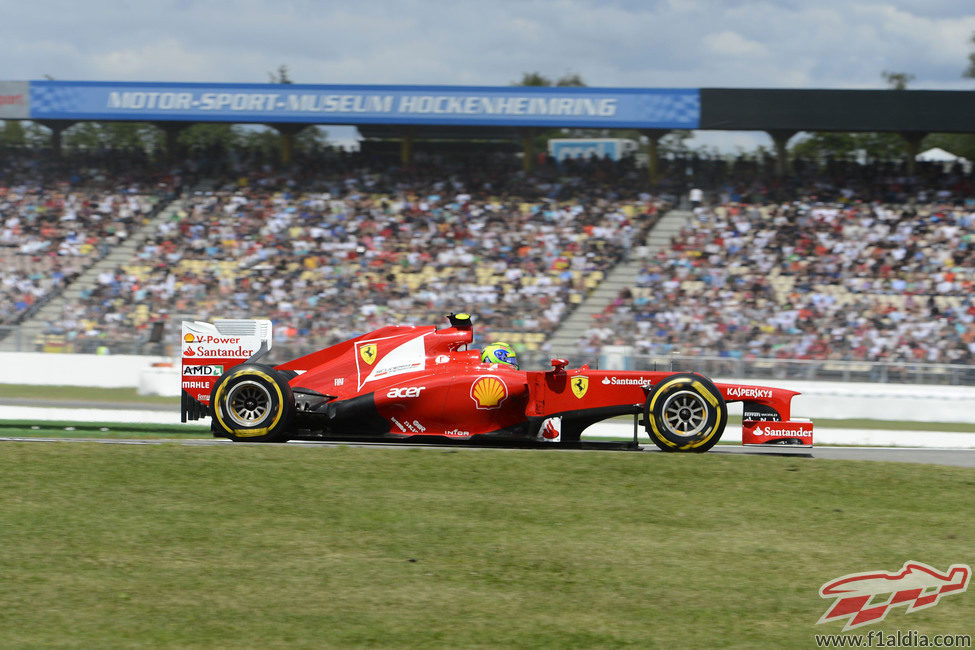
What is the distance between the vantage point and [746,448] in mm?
11930

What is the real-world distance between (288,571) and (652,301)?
59.9 feet

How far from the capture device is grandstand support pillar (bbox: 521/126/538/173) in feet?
95.6

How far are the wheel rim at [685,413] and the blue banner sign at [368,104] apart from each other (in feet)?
60.6

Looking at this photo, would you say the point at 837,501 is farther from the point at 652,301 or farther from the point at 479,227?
the point at 479,227

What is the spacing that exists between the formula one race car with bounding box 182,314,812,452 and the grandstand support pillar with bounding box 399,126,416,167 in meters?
18.3

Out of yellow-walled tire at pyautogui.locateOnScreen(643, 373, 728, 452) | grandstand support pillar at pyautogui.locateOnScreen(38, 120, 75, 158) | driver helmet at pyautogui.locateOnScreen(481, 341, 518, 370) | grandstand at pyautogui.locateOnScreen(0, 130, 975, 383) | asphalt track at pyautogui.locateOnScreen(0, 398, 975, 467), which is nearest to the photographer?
yellow-walled tire at pyautogui.locateOnScreen(643, 373, 728, 452)

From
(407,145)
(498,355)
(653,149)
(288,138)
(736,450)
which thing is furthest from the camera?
(288,138)

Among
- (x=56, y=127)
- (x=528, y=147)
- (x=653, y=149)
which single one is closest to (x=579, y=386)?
(x=653, y=149)

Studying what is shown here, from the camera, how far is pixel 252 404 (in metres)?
11.8

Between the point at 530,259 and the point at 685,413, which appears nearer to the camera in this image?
the point at 685,413

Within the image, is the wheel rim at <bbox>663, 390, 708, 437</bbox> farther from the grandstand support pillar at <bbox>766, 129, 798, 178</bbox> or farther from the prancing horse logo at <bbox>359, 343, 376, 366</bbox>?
the grandstand support pillar at <bbox>766, 129, 798, 178</bbox>

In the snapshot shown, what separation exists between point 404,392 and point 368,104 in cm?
1974

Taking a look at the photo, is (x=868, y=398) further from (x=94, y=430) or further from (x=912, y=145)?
(x=94, y=430)

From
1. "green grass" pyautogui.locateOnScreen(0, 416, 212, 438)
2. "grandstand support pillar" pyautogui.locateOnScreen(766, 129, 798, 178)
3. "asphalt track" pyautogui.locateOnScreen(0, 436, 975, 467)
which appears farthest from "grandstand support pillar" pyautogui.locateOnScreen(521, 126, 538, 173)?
"asphalt track" pyautogui.locateOnScreen(0, 436, 975, 467)
